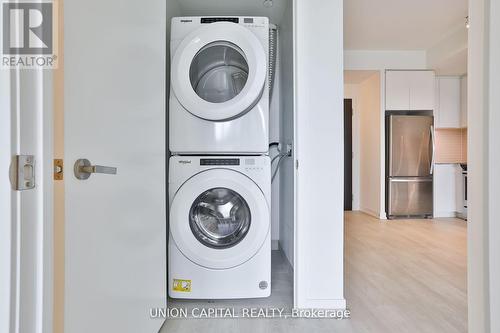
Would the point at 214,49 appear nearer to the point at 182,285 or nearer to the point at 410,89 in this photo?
the point at 182,285

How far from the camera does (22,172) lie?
57cm

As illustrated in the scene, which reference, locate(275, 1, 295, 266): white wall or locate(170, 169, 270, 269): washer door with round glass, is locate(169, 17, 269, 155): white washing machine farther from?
→ locate(275, 1, 295, 266): white wall

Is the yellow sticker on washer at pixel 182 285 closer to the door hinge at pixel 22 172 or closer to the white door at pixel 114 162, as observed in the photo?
the white door at pixel 114 162

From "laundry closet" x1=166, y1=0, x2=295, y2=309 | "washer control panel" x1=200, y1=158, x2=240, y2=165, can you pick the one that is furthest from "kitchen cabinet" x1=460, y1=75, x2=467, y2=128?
"washer control panel" x1=200, y1=158, x2=240, y2=165

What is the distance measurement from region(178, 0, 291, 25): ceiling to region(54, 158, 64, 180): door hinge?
85.9 inches

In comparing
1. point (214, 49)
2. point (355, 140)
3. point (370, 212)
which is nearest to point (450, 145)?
point (355, 140)

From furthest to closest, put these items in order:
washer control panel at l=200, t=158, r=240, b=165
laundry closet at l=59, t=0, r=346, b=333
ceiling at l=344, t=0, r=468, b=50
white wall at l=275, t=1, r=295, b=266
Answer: ceiling at l=344, t=0, r=468, b=50
white wall at l=275, t=1, r=295, b=266
washer control panel at l=200, t=158, r=240, b=165
laundry closet at l=59, t=0, r=346, b=333

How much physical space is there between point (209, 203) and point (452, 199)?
4.46 meters

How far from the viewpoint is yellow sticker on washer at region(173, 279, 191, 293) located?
177 cm

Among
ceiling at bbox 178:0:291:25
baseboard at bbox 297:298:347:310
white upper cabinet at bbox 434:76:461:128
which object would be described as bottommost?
baseboard at bbox 297:298:347:310

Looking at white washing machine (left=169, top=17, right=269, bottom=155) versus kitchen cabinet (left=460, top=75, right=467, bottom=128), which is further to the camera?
kitchen cabinet (left=460, top=75, right=467, bottom=128)

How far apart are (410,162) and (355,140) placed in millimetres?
1194

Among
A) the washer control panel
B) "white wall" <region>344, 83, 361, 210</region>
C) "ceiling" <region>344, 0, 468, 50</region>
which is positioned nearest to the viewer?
the washer control panel

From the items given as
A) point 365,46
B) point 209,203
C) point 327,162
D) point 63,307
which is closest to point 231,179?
point 209,203
